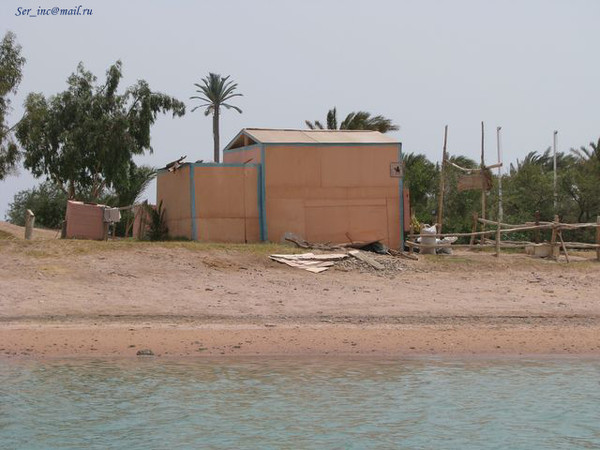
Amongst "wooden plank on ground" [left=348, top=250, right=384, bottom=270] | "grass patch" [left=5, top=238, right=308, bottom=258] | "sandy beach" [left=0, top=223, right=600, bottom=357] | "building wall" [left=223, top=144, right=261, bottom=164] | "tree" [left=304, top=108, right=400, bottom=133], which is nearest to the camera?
"sandy beach" [left=0, top=223, right=600, bottom=357]

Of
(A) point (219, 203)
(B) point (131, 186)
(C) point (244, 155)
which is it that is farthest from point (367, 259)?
(B) point (131, 186)

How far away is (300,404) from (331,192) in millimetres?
12986

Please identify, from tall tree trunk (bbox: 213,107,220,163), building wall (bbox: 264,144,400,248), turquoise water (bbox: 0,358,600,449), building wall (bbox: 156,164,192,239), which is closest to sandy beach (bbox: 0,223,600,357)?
turquoise water (bbox: 0,358,600,449)

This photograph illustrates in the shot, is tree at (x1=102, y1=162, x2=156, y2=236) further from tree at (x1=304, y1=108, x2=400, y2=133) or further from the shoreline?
the shoreline

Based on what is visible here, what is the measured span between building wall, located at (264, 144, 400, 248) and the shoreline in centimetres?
861

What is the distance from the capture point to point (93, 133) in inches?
1668

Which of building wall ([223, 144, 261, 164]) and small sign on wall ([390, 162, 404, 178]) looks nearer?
building wall ([223, 144, 261, 164])

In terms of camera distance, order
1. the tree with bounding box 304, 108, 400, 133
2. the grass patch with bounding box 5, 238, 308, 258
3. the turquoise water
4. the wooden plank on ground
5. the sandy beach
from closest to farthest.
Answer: the turquoise water → the sandy beach → the grass patch with bounding box 5, 238, 308, 258 → the wooden plank on ground → the tree with bounding box 304, 108, 400, 133

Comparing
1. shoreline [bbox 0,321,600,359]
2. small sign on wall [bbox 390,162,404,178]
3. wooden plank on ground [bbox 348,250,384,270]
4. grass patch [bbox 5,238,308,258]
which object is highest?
small sign on wall [bbox 390,162,404,178]

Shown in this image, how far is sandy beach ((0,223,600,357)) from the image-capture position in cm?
1324

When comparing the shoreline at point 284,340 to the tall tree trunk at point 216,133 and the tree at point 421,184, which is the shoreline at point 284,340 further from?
the tall tree trunk at point 216,133

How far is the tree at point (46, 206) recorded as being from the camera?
50.2m

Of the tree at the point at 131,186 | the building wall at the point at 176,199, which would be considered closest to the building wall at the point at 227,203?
the building wall at the point at 176,199

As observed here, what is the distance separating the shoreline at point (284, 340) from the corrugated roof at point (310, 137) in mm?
9421
